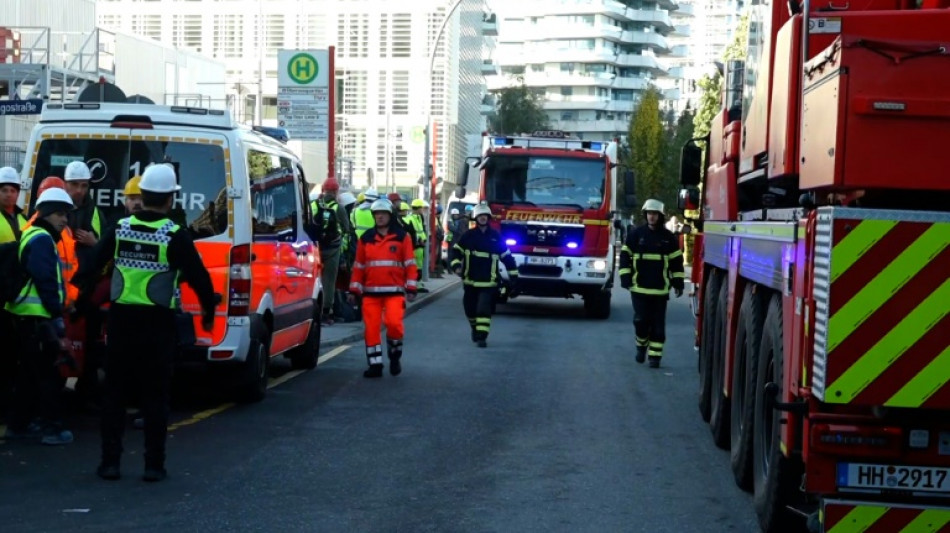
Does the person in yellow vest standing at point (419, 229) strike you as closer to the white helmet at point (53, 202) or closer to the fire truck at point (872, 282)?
the white helmet at point (53, 202)

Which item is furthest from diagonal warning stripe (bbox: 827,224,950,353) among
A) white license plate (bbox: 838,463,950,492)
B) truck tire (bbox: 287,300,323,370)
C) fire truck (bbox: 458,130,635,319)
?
fire truck (bbox: 458,130,635,319)

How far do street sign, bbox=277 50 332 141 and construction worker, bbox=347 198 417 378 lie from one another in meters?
8.04

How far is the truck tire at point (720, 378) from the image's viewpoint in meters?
10.5

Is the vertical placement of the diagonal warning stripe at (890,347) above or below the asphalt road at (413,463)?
above

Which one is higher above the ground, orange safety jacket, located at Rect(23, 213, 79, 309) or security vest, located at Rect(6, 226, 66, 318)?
orange safety jacket, located at Rect(23, 213, 79, 309)

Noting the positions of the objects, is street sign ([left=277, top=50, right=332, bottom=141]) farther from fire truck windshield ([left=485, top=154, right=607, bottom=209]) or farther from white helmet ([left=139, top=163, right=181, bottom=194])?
white helmet ([left=139, top=163, right=181, bottom=194])

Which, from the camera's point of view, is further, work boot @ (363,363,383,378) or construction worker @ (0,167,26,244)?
work boot @ (363,363,383,378)

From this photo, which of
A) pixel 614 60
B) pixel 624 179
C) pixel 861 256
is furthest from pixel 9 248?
pixel 614 60

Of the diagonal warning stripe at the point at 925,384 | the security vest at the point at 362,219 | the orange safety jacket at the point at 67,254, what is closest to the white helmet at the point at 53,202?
the orange safety jacket at the point at 67,254

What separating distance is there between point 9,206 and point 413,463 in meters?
3.38

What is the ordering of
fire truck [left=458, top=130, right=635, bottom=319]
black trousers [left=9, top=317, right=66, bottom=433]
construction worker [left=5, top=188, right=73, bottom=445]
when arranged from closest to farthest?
1. construction worker [left=5, top=188, right=73, bottom=445]
2. black trousers [left=9, top=317, right=66, bottom=433]
3. fire truck [left=458, top=130, right=635, bottom=319]

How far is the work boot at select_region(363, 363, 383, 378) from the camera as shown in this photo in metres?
14.4

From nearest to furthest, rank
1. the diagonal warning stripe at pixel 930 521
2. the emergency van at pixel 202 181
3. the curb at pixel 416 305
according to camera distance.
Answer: the diagonal warning stripe at pixel 930 521 → the emergency van at pixel 202 181 → the curb at pixel 416 305

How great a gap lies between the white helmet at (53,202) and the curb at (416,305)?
25.7ft
